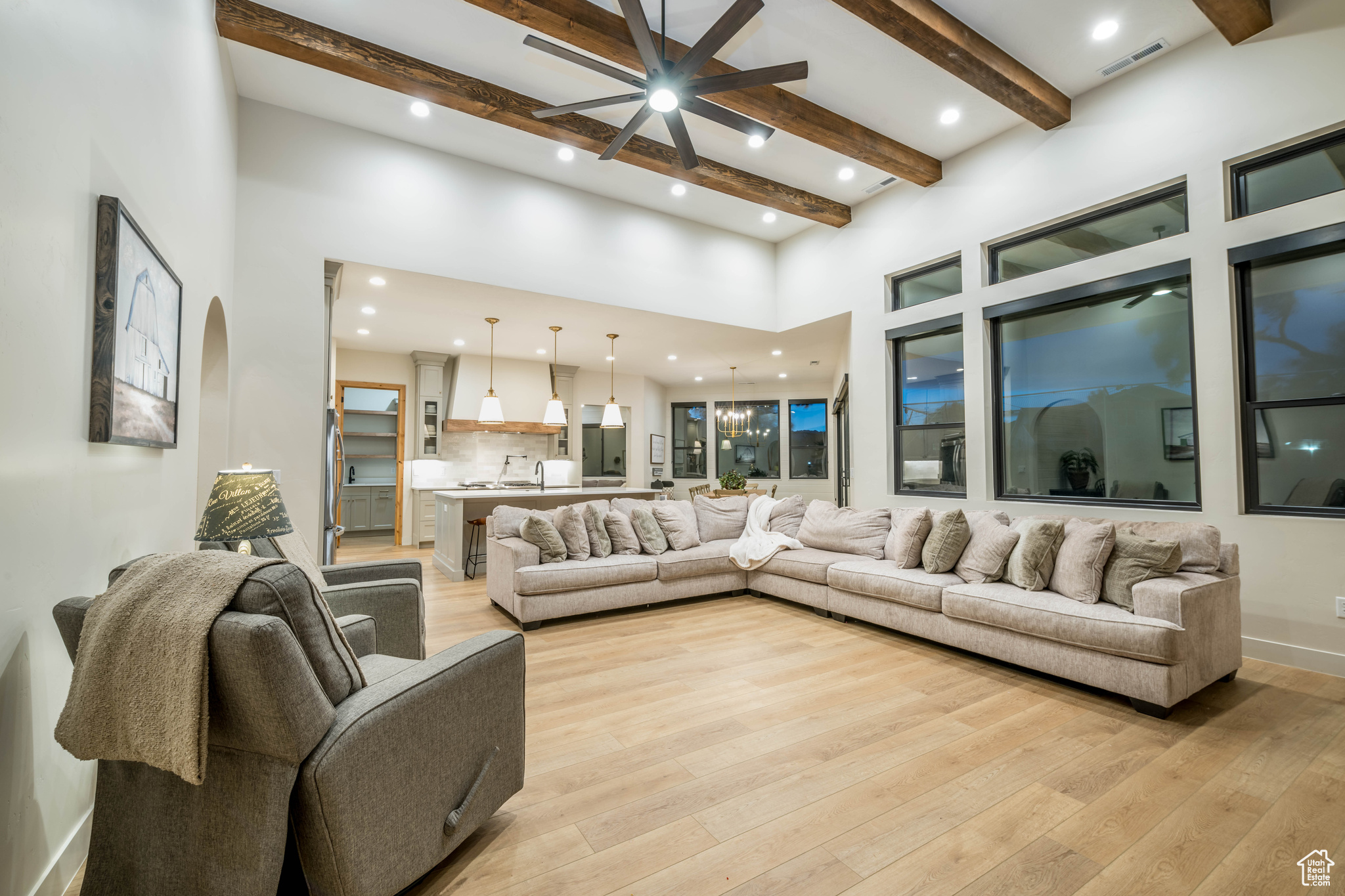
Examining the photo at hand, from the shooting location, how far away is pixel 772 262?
7051 millimetres

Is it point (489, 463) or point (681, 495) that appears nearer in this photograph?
point (489, 463)

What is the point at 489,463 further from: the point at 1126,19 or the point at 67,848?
the point at 1126,19

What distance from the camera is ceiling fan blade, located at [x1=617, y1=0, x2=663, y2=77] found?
2.78 metres

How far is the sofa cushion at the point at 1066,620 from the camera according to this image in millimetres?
2605

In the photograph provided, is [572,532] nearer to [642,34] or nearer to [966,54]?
[642,34]

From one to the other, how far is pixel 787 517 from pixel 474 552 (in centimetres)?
329

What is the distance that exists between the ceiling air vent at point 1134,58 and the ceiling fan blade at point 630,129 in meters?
3.15

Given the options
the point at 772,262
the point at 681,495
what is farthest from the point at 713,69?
the point at 681,495

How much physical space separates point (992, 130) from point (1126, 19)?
4.02 ft

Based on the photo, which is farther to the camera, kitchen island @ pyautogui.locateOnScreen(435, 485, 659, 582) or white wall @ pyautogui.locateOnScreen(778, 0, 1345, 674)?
kitchen island @ pyautogui.locateOnScreen(435, 485, 659, 582)

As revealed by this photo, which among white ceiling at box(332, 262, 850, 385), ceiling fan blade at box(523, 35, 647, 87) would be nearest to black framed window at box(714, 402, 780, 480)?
white ceiling at box(332, 262, 850, 385)

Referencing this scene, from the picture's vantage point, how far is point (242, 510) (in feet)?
7.04

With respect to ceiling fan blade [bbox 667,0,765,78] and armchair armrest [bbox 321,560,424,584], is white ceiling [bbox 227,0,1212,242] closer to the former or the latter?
ceiling fan blade [bbox 667,0,765,78]

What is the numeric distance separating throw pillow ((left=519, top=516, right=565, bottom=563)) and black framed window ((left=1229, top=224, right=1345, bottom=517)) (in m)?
4.35
